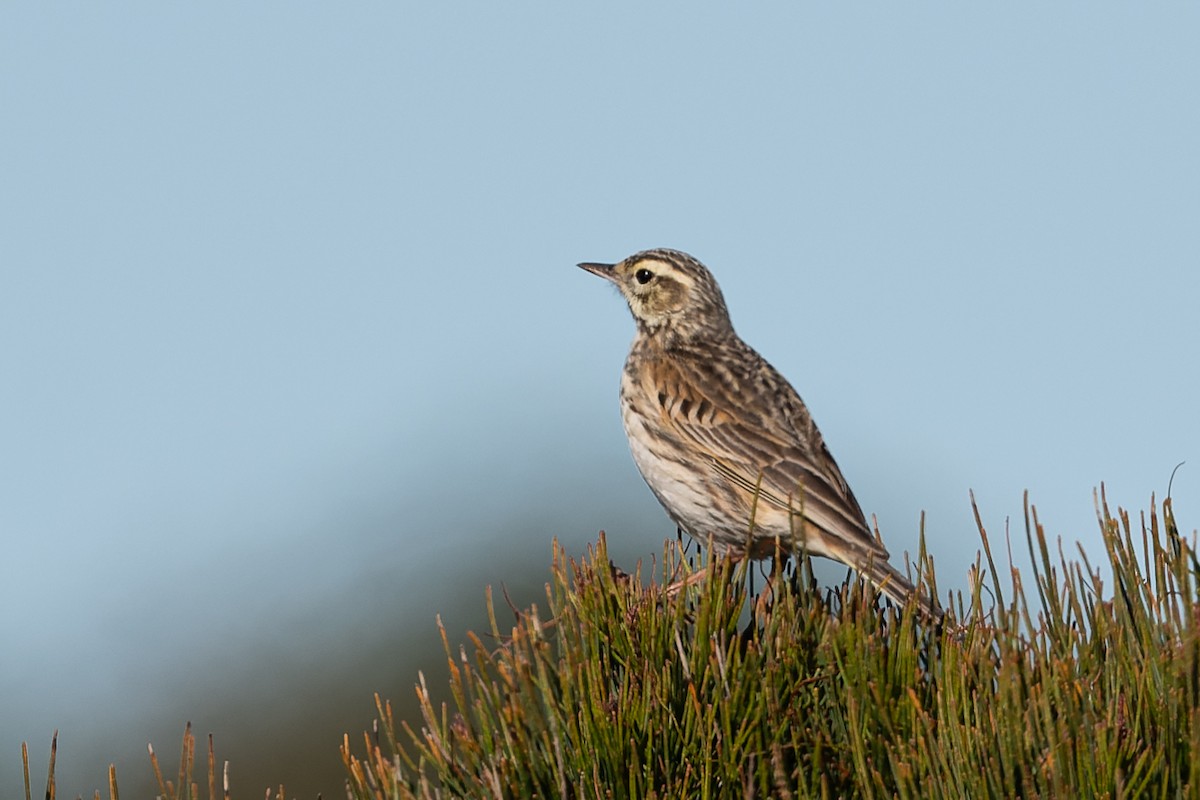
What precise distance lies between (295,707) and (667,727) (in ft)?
60.5

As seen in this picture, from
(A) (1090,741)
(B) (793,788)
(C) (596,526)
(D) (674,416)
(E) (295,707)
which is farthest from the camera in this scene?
(C) (596,526)

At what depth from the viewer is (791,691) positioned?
16.1 ft

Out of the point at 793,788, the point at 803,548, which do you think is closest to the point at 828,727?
the point at 793,788

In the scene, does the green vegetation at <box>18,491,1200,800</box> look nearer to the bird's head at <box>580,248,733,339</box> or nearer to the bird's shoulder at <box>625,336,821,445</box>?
the bird's shoulder at <box>625,336,821,445</box>

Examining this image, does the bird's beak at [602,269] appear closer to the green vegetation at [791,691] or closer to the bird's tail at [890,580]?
the bird's tail at [890,580]

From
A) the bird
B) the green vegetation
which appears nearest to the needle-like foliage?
the green vegetation

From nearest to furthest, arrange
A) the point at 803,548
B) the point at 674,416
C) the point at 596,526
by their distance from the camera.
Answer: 1. the point at 803,548
2. the point at 674,416
3. the point at 596,526

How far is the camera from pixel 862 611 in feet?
16.1

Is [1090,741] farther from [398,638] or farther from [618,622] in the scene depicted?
[398,638]

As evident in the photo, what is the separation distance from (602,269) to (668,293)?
0.54 m

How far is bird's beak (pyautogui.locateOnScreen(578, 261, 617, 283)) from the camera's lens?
10477 millimetres

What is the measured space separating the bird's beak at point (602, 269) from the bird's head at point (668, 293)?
6 centimetres

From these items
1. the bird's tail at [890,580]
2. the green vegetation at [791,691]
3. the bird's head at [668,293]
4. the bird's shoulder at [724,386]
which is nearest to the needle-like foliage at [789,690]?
the green vegetation at [791,691]

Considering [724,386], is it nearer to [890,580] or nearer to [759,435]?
[759,435]
